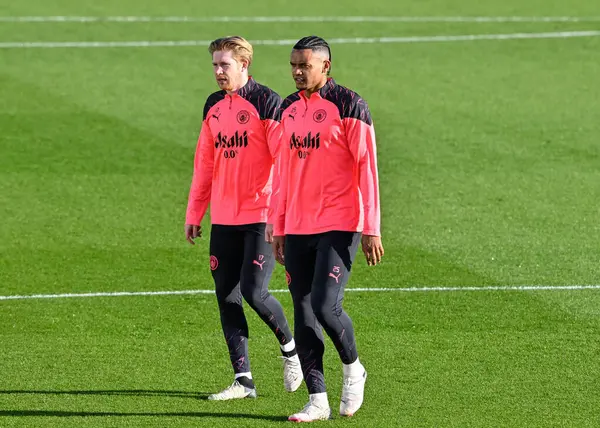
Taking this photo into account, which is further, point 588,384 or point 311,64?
point 588,384

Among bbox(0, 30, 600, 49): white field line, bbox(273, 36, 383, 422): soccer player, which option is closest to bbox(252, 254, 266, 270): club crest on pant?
bbox(273, 36, 383, 422): soccer player

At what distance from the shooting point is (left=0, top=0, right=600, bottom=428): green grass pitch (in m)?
10.0

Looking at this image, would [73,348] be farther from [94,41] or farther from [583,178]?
[94,41]

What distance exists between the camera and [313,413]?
9242 millimetres

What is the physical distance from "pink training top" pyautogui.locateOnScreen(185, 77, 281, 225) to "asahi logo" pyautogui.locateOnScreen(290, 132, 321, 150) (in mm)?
459

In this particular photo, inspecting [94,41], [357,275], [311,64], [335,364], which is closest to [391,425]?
[335,364]

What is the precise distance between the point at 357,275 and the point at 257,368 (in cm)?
317

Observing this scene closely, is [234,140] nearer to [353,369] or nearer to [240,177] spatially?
[240,177]

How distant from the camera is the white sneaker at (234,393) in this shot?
9852mm

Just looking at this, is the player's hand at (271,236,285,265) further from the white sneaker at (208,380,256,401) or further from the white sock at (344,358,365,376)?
the white sneaker at (208,380,256,401)

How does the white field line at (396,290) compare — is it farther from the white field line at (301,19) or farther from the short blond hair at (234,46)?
the white field line at (301,19)

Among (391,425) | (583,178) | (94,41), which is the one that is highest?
(94,41)

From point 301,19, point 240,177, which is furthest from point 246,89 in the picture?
point 301,19

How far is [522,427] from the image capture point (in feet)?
30.1
